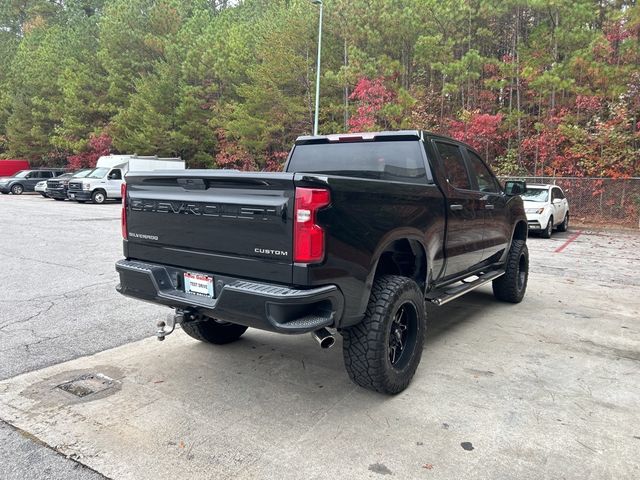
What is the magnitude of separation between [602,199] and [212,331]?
731 inches

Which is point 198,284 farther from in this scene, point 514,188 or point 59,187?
point 59,187

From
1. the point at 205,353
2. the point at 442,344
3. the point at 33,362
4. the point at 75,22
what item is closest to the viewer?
the point at 33,362

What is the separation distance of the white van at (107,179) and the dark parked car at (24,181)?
795cm

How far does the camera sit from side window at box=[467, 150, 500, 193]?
5434mm

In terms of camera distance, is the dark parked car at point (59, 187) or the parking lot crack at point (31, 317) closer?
the parking lot crack at point (31, 317)

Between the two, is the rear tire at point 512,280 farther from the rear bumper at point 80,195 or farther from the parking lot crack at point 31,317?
the rear bumper at point 80,195

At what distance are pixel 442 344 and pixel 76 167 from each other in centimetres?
3628

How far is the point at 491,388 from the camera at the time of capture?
3.76 meters

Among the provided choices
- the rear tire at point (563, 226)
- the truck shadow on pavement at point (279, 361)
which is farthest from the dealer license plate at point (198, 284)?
the rear tire at point (563, 226)

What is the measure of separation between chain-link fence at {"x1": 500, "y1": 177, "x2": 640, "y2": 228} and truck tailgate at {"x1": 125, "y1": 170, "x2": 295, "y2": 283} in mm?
18609

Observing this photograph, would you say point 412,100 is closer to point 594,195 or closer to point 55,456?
point 594,195

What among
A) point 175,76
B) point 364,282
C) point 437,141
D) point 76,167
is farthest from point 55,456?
point 76,167

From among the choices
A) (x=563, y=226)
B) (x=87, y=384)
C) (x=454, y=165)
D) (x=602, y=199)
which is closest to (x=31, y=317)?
(x=87, y=384)

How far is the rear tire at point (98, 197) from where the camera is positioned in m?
24.3
